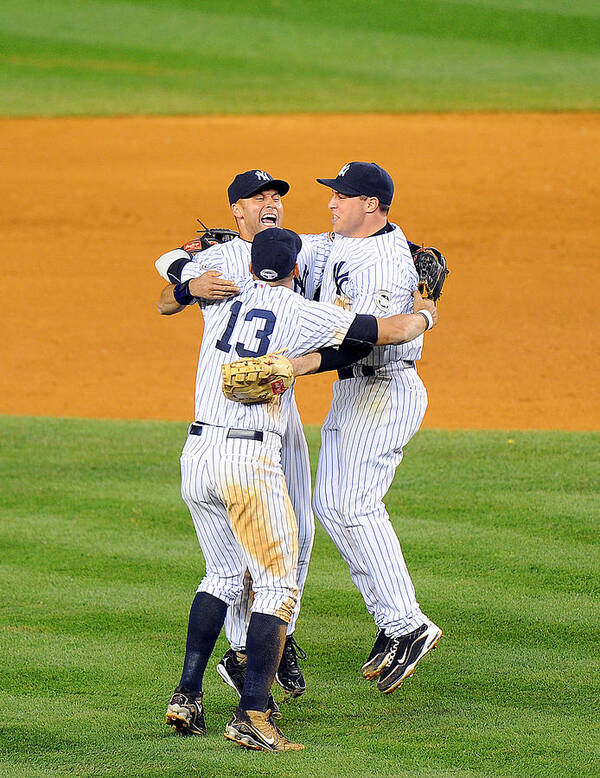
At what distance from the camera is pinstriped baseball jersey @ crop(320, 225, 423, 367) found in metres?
4.98

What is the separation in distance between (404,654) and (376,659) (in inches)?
5.8

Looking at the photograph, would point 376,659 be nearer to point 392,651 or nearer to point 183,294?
point 392,651

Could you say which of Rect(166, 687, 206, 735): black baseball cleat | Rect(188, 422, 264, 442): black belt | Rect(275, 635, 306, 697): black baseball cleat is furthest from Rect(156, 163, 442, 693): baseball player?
Rect(166, 687, 206, 735): black baseball cleat

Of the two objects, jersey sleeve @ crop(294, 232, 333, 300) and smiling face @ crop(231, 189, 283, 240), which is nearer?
smiling face @ crop(231, 189, 283, 240)

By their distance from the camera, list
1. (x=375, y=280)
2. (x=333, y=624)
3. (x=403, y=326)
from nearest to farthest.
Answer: (x=403, y=326) → (x=375, y=280) → (x=333, y=624)

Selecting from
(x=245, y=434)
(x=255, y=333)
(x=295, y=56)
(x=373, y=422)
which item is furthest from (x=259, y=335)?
(x=295, y=56)

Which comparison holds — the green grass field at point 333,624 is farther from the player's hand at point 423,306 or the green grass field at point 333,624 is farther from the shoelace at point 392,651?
the player's hand at point 423,306

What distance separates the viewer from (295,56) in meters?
23.9

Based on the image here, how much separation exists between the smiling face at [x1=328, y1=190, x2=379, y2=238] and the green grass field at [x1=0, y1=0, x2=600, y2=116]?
16.1 metres

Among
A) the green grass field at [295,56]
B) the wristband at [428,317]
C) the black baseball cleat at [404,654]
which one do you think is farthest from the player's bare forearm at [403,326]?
the green grass field at [295,56]

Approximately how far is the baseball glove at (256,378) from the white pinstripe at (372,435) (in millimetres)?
738

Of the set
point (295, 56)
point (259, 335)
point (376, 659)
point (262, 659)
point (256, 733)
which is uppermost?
point (295, 56)

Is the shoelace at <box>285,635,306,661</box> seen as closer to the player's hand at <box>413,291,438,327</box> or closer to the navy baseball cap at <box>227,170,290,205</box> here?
the player's hand at <box>413,291,438,327</box>

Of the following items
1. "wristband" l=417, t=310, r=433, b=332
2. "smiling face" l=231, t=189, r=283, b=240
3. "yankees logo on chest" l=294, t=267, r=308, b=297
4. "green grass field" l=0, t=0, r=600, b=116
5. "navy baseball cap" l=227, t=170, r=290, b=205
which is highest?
"green grass field" l=0, t=0, r=600, b=116
